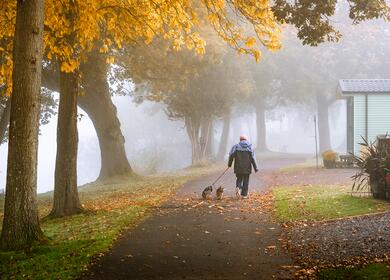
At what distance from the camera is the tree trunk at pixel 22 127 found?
8.67 m

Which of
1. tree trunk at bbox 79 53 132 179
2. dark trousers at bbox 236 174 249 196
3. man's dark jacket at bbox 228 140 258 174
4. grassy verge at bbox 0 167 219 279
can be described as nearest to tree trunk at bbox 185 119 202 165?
tree trunk at bbox 79 53 132 179

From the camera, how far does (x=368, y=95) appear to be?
27766 mm

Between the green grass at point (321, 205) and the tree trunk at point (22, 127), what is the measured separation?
569 centimetres

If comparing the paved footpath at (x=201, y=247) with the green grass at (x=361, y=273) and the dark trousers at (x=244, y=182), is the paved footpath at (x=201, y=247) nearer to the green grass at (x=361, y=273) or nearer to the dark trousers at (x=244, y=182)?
the green grass at (x=361, y=273)

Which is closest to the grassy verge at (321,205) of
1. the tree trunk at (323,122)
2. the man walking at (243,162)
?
the man walking at (243,162)

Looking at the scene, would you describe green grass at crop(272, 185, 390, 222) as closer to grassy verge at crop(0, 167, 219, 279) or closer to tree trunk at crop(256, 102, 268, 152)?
grassy verge at crop(0, 167, 219, 279)

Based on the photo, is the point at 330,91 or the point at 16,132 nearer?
the point at 16,132

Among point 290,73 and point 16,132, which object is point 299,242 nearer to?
point 16,132

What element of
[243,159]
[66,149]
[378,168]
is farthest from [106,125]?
[378,168]

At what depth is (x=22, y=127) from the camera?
8656 mm

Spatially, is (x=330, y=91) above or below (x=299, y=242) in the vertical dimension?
above

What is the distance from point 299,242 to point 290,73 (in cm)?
3684

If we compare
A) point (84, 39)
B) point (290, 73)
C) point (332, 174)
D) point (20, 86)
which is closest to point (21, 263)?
point (20, 86)

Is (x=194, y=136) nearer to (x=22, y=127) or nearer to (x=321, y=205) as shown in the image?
(x=321, y=205)
